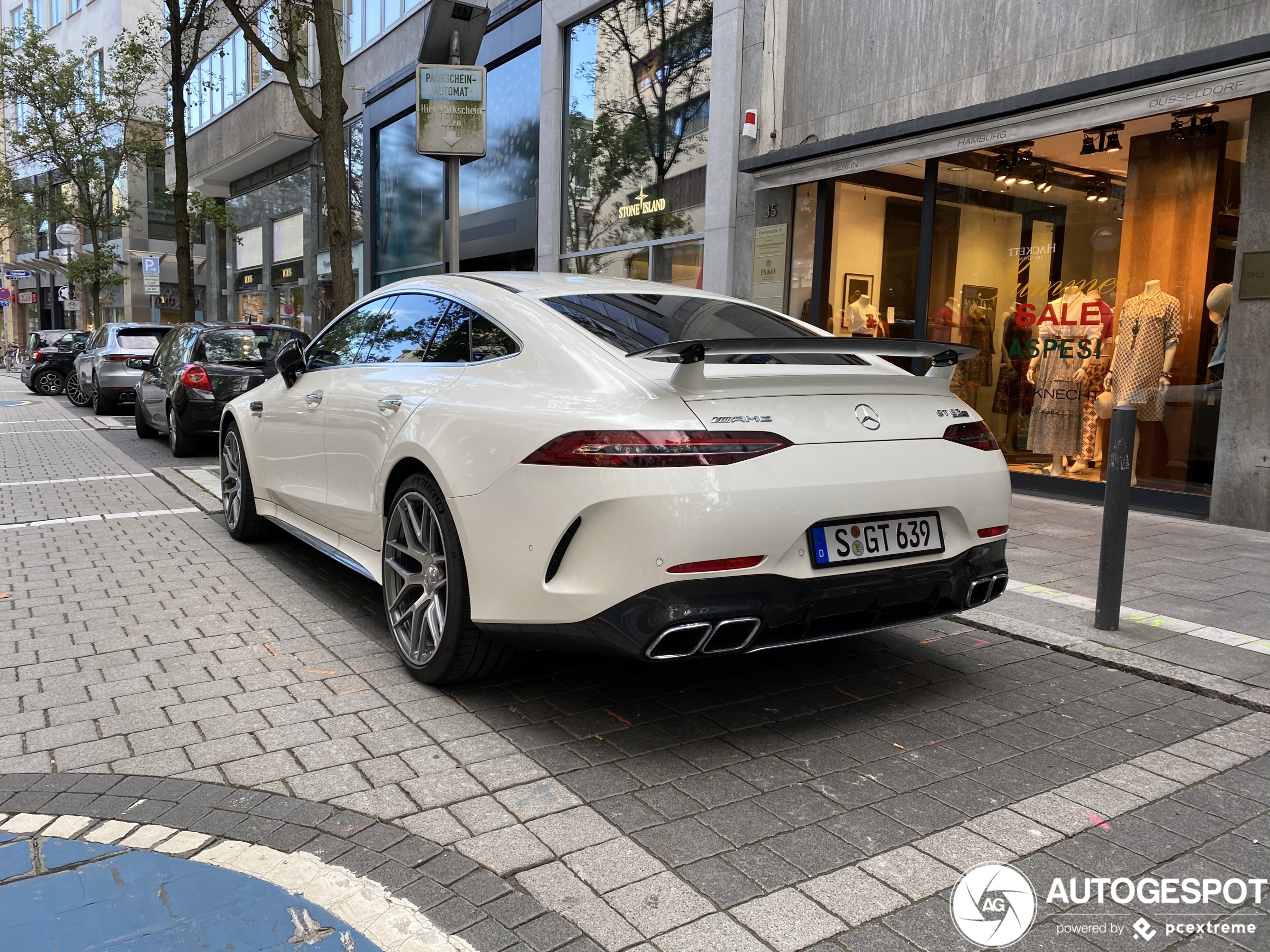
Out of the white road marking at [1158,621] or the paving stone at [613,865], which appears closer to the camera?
the paving stone at [613,865]

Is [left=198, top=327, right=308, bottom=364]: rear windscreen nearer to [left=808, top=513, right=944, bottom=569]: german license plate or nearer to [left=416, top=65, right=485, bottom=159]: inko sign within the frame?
[left=416, top=65, right=485, bottom=159]: inko sign

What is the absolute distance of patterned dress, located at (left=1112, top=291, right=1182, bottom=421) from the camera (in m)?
8.43

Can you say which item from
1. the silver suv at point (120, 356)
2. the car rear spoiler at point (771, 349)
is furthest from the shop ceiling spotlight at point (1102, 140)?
the silver suv at point (120, 356)

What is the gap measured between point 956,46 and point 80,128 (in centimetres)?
3112

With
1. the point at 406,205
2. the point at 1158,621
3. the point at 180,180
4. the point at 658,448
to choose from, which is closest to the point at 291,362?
the point at 658,448

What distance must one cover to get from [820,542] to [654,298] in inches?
55.9

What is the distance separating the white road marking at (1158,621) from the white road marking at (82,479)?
25.9ft

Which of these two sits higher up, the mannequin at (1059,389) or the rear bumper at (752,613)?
the mannequin at (1059,389)

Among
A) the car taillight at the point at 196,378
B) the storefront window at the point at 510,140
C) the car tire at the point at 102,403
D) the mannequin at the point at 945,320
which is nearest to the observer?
the mannequin at the point at 945,320

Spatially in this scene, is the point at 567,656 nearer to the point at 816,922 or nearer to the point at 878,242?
the point at 816,922

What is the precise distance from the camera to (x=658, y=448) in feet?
9.43

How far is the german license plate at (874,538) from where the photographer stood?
9.99 feet

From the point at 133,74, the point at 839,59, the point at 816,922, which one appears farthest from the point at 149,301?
the point at 816,922

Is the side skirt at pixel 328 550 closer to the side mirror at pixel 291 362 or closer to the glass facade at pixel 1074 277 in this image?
the side mirror at pixel 291 362
